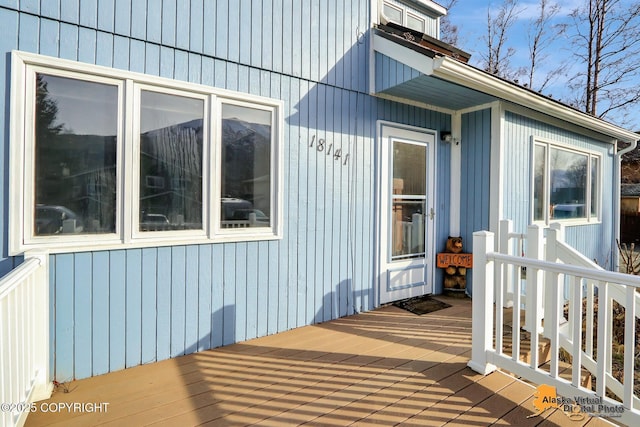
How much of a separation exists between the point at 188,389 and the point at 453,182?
3893 millimetres

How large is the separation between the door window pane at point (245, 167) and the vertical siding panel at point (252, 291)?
0.82ft

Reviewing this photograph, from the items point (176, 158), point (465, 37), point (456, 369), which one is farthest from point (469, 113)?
point (465, 37)

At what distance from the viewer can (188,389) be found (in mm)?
2273

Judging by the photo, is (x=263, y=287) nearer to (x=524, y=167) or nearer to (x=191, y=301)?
(x=191, y=301)

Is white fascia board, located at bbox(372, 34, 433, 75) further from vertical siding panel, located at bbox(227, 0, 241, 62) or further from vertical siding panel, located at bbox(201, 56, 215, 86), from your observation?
vertical siding panel, located at bbox(201, 56, 215, 86)

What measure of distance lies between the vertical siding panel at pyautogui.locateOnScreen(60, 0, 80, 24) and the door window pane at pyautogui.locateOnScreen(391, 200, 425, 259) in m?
3.30

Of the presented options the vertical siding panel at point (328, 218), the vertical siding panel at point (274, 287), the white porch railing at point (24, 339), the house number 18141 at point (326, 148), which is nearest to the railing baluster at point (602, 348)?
the vertical siding panel at point (328, 218)

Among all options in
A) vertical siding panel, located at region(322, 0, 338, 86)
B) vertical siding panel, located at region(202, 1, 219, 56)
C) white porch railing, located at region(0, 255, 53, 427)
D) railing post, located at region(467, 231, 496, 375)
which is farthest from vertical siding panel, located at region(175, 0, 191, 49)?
railing post, located at region(467, 231, 496, 375)

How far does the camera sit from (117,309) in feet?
8.15

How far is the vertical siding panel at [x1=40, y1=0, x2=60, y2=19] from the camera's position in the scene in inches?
87.9

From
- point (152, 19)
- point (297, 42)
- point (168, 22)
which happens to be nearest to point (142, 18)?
point (152, 19)

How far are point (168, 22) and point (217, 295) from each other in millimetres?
2170

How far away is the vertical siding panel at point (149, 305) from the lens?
2601 mm

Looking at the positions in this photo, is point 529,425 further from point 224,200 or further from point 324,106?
point 324,106
